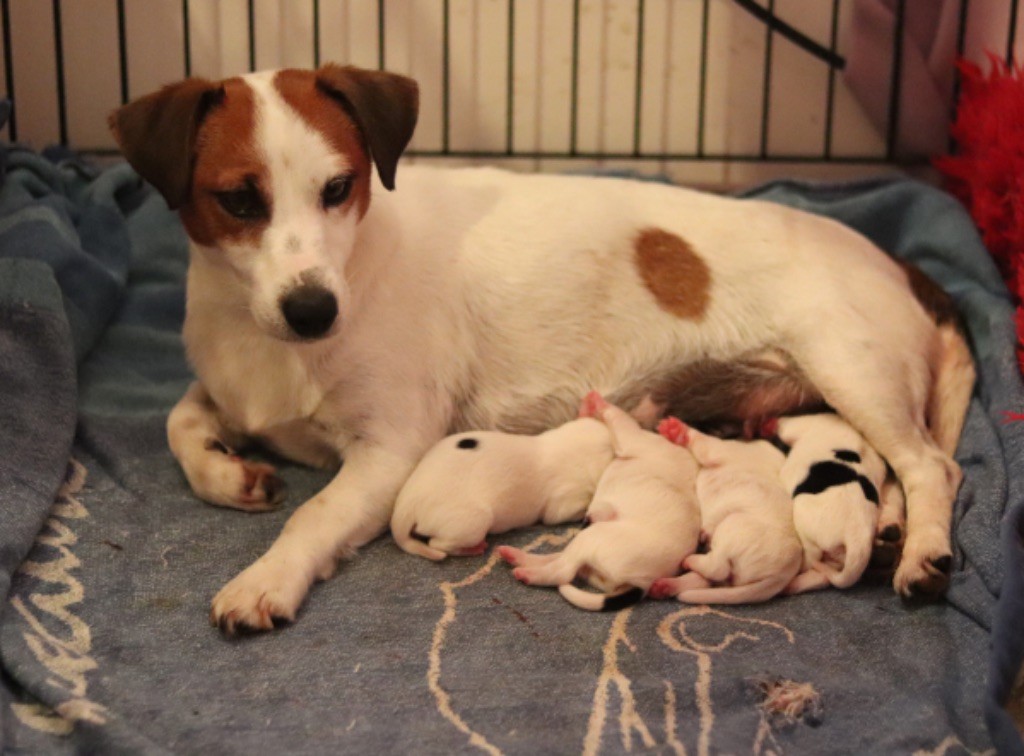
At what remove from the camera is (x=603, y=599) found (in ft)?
5.74

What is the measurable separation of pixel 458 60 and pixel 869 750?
2.52 m

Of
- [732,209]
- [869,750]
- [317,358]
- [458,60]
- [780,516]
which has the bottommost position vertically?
[869,750]

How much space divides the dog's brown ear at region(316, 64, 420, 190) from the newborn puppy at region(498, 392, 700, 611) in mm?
684

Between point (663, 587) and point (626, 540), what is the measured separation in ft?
0.34

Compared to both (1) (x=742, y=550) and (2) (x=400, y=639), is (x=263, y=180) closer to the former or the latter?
(2) (x=400, y=639)

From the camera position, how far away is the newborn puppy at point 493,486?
188 cm

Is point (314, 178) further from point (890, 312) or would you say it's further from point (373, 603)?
point (890, 312)

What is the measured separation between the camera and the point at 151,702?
1.48 meters

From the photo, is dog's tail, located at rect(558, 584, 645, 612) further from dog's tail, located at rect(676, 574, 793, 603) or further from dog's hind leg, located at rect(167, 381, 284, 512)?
dog's hind leg, located at rect(167, 381, 284, 512)

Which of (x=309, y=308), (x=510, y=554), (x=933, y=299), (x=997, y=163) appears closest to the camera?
(x=309, y=308)

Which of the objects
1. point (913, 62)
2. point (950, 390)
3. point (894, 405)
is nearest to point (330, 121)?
point (894, 405)

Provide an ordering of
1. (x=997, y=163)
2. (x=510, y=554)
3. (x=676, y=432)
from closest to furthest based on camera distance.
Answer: (x=510, y=554) → (x=676, y=432) → (x=997, y=163)

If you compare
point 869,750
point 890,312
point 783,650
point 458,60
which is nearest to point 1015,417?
point 890,312

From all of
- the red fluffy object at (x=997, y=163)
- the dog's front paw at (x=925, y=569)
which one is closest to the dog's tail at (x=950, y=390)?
the red fluffy object at (x=997, y=163)
